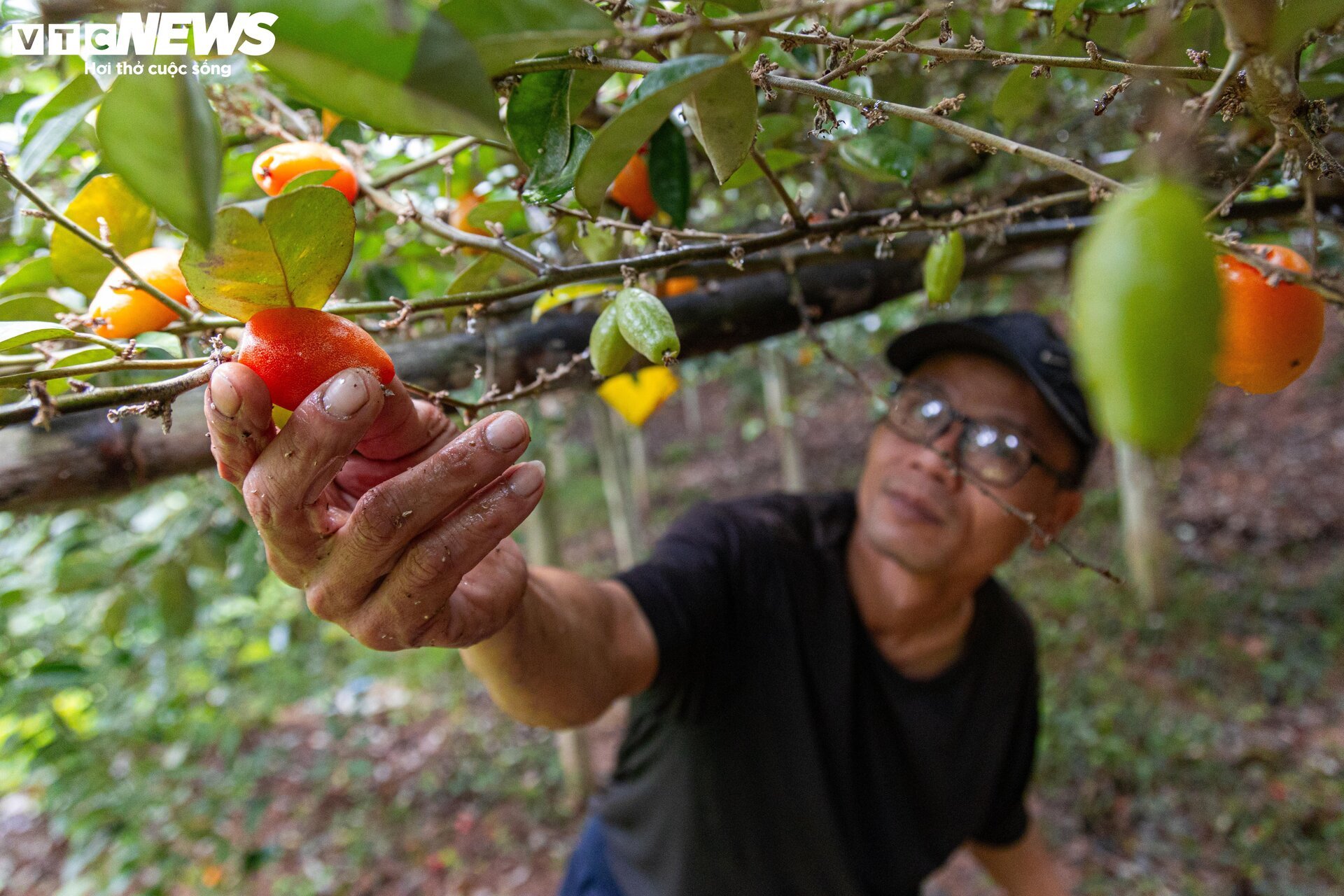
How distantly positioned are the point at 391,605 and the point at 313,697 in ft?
14.6

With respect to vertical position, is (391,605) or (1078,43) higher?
(1078,43)

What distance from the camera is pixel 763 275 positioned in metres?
1.24

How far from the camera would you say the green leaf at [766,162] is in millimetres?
766

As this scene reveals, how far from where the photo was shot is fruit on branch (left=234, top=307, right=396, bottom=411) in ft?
1.70

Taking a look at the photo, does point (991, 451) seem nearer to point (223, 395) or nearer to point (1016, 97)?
point (1016, 97)

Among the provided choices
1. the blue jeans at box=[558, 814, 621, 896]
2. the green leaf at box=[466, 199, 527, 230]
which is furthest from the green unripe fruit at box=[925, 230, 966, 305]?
the blue jeans at box=[558, 814, 621, 896]

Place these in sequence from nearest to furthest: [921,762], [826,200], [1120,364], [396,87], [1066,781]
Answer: [1120,364], [396,87], [826,200], [921,762], [1066,781]

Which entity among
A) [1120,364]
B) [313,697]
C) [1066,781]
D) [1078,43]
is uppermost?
[1078,43]

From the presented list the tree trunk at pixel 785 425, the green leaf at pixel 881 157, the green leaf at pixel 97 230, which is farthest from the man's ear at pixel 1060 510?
the tree trunk at pixel 785 425

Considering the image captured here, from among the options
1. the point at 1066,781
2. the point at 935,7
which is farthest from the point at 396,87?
the point at 1066,781

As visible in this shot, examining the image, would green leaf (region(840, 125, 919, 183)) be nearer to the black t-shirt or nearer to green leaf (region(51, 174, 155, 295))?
green leaf (region(51, 174, 155, 295))

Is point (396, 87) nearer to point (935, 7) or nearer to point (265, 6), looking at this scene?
point (265, 6)

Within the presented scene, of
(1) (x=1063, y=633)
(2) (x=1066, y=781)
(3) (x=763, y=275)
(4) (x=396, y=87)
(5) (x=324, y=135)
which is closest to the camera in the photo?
(4) (x=396, y=87)

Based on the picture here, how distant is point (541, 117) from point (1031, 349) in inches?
53.3
